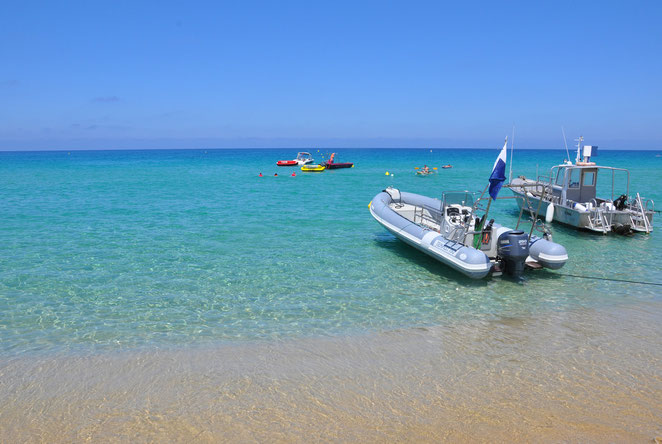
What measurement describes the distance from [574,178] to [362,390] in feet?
45.5

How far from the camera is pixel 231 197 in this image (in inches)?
1067

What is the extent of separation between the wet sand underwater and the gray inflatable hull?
1996 millimetres

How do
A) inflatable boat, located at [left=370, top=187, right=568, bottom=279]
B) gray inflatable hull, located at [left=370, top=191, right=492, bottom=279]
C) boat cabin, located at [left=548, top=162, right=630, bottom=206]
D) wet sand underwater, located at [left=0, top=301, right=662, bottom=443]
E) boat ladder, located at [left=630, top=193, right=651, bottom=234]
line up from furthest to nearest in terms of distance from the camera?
boat cabin, located at [left=548, top=162, right=630, bottom=206] < boat ladder, located at [left=630, top=193, right=651, bottom=234] < inflatable boat, located at [left=370, top=187, right=568, bottom=279] < gray inflatable hull, located at [left=370, top=191, right=492, bottom=279] < wet sand underwater, located at [left=0, top=301, right=662, bottom=443]

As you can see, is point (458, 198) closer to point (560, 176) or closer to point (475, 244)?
point (475, 244)

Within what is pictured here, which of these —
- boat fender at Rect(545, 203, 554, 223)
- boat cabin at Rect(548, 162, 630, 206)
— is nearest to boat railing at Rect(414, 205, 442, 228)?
boat fender at Rect(545, 203, 554, 223)

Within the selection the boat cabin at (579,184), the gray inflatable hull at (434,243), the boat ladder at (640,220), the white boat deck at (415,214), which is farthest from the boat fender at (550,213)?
the white boat deck at (415,214)

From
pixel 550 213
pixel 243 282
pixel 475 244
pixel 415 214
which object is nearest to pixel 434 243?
pixel 475 244

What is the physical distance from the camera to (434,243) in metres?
10.6

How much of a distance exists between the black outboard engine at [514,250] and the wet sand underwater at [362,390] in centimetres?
242

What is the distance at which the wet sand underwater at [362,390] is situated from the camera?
4.91 m

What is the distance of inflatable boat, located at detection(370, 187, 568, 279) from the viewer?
9672mm

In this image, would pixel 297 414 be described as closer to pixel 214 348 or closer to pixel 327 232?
pixel 214 348

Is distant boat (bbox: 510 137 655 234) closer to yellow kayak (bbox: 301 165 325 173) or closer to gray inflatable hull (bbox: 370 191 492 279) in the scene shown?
gray inflatable hull (bbox: 370 191 492 279)

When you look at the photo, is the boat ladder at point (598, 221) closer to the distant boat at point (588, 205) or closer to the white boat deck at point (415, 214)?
the distant boat at point (588, 205)
